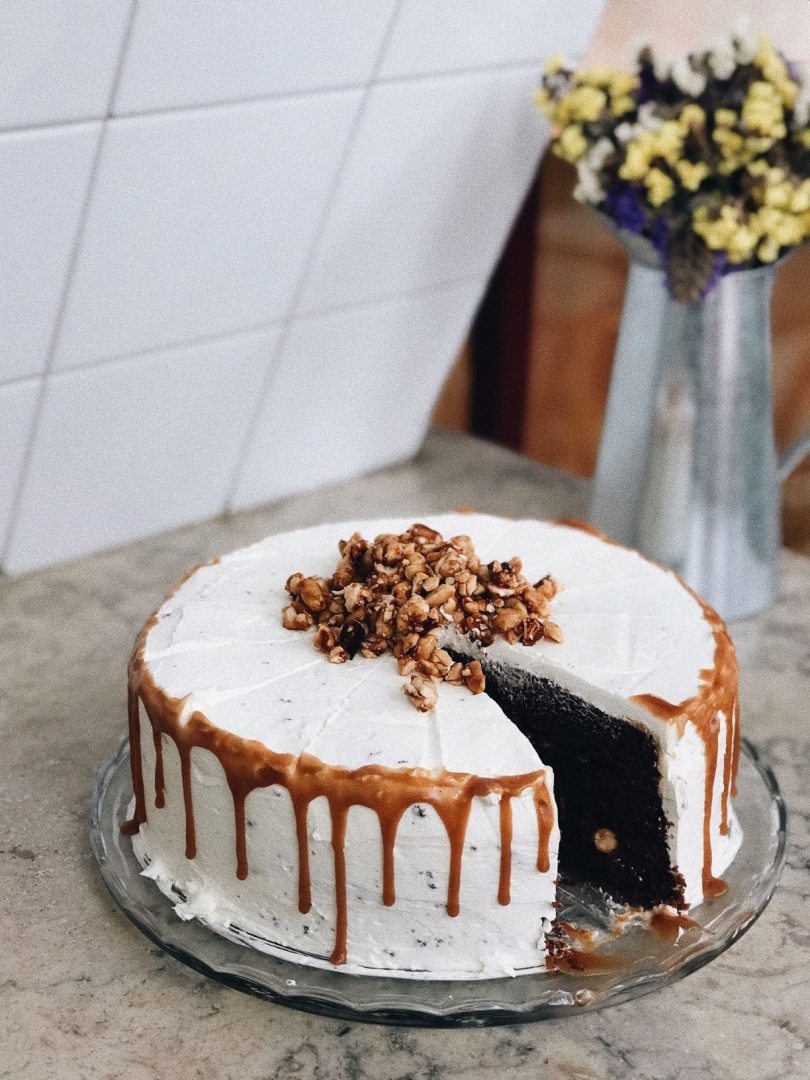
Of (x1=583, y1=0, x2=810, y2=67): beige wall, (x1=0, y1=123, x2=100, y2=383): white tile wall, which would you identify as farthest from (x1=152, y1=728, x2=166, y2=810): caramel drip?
(x1=583, y1=0, x2=810, y2=67): beige wall

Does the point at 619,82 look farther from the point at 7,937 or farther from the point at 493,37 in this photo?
the point at 7,937

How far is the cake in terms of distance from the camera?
1538 millimetres

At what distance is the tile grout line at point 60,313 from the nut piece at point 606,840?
1.25 metres

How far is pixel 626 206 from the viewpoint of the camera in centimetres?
224

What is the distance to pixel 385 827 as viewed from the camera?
1511 millimetres

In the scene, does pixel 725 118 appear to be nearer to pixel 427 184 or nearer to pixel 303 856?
pixel 427 184

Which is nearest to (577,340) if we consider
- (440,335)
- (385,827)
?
(440,335)

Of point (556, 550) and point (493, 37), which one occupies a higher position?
point (493, 37)

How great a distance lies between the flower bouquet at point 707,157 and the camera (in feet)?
7.00

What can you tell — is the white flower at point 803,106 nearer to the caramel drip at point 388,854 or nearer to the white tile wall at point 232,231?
the white tile wall at point 232,231

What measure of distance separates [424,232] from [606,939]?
160 cm

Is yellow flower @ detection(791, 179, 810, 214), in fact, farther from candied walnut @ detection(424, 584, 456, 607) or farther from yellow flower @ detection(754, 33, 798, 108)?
candied walnut @ detection(424, 584, 456, 607)

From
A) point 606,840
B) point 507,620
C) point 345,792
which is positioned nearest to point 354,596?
point 507,620

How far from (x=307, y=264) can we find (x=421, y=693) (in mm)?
1227
